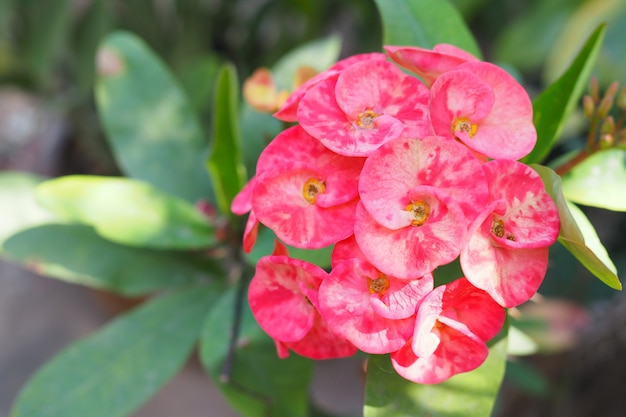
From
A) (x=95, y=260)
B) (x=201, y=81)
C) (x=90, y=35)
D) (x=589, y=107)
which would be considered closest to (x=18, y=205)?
(x=95, y=260)

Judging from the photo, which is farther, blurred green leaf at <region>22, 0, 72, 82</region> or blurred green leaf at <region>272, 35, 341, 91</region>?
blurred green leaf at <region>22, 0, 72, 82</region>

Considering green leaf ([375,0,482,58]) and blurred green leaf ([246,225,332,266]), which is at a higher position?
green leaf ([375,0,482,58])

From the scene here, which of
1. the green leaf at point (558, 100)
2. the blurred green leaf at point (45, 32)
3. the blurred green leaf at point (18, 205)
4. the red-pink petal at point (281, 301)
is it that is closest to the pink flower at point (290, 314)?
the red-pink petal at point (281, 301)

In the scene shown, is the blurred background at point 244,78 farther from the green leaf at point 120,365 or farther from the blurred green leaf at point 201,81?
the green leaf at point 120,365

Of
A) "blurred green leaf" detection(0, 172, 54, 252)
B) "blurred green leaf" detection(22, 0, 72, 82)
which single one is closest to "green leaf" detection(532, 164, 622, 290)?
"blurred green leaf" detection(0, 172, 54, 252)

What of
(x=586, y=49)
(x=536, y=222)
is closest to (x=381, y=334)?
(x=536, y=222)

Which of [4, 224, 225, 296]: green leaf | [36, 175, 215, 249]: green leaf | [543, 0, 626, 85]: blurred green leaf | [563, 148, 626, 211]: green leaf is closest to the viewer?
[563, 148, 626, 211]: green leaf

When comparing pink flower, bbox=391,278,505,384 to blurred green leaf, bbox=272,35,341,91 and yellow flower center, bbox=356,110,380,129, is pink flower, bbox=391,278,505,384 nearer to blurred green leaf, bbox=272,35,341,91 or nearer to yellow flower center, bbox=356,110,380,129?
yellow flower center, bbox=356,110,380,129
